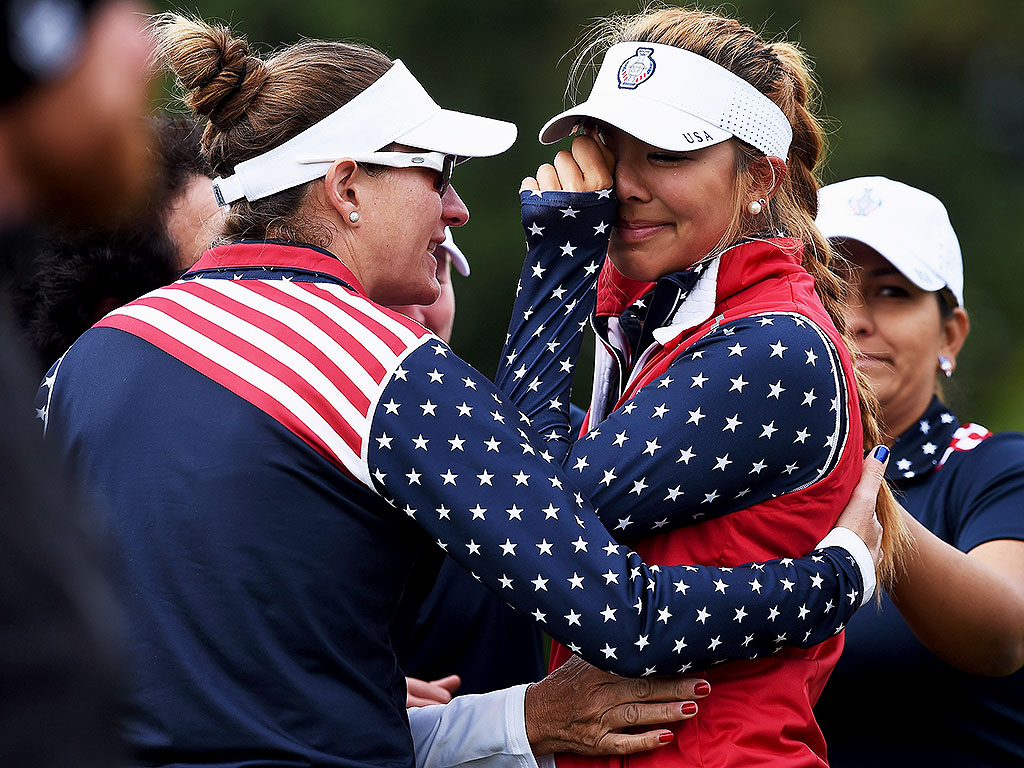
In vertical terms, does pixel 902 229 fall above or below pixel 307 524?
above

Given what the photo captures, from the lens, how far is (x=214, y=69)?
2312mm

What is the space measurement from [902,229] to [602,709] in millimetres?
1719

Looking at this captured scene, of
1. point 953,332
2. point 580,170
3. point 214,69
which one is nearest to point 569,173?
point 580,170

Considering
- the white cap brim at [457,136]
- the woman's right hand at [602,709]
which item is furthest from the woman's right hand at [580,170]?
the woman's right hand at [602,709]

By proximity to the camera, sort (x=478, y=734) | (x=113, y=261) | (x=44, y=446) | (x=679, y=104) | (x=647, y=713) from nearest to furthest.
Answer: (x=44, y=446), (x=647, y=713), (x=478, y=734), (x=679, y=104), (x=113, y=261)

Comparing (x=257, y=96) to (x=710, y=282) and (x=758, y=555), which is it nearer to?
(x=710, y=282)

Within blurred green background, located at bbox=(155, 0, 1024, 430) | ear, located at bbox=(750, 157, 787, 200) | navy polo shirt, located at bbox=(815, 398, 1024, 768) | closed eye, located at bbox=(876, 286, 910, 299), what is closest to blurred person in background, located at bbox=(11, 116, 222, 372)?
ear, located at bbox=(750, 157, 787, 200)

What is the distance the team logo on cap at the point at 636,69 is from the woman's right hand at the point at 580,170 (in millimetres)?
131

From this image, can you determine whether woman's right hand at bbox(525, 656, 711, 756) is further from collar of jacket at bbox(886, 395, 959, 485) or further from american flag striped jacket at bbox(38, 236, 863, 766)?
collar of jacket at bbox(886, 395, 959, 485)

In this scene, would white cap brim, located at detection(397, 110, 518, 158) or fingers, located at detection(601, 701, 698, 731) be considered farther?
white cap brim, located at detection(397, 110, 518, 158)

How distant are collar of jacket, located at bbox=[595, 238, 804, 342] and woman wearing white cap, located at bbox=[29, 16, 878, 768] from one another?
461 millimetres

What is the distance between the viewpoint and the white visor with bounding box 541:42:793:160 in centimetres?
240

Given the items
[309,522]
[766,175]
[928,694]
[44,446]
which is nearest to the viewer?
[44,446]

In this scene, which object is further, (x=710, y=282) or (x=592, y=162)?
(x=592, y=162)
